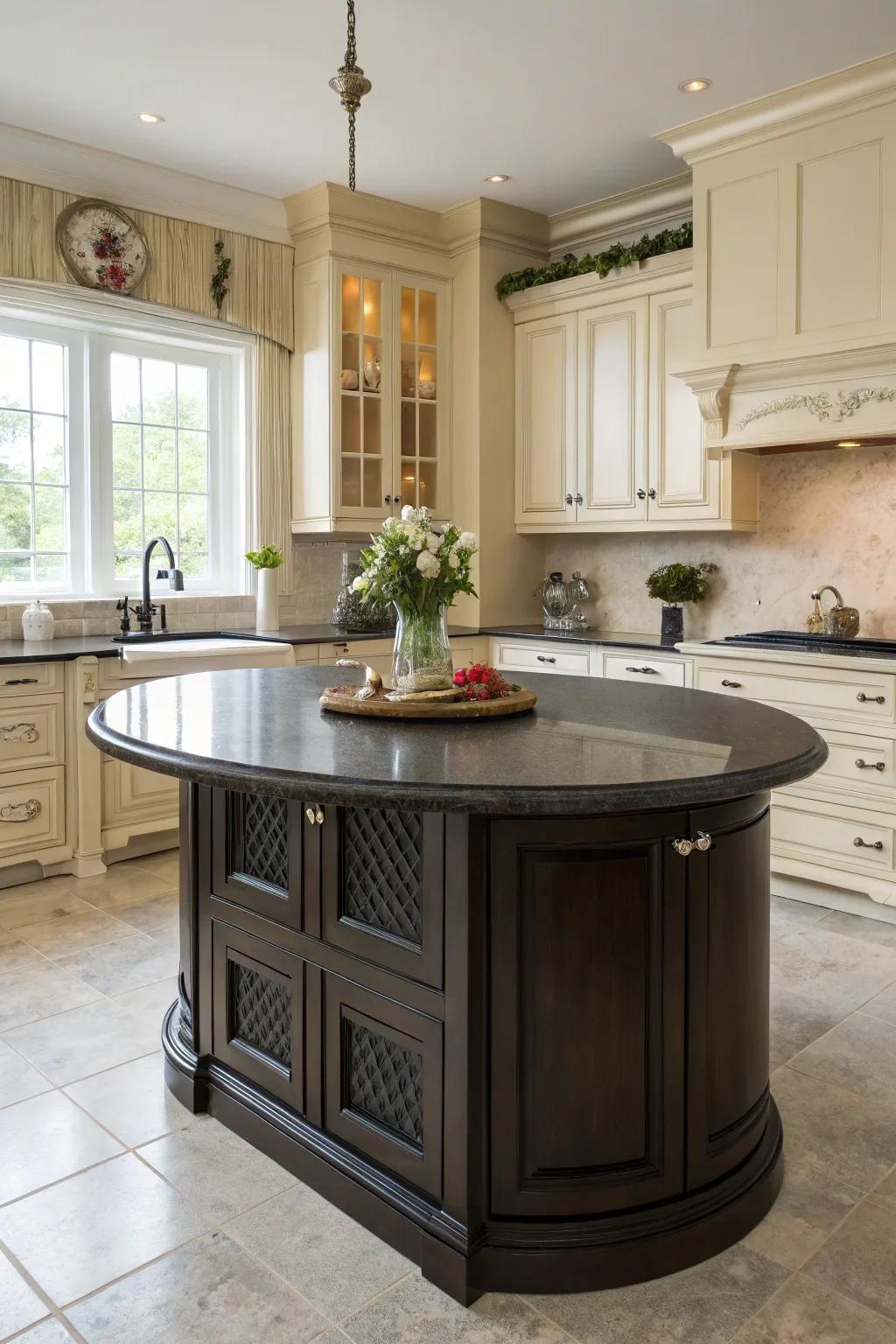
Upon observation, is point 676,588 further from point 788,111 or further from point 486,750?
point 486,750

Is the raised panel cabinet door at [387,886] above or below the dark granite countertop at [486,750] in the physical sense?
below

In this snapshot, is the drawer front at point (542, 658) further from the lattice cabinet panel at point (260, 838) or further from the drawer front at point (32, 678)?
the lattice cabinet panel at point (260, 838)

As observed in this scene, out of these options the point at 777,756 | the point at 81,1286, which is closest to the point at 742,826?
the point at 777,756

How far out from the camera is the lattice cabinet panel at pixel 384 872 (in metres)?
1.80

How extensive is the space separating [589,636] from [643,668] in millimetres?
417

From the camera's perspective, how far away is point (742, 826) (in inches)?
74.0

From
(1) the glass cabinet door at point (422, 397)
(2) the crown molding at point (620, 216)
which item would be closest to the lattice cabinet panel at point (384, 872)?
(1) the glass cabinet door at point (422, 397)

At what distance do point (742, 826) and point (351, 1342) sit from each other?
1079 millimetres

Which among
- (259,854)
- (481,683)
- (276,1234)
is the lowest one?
(276,1234)

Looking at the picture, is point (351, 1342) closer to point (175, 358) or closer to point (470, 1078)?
point (470, 1078)

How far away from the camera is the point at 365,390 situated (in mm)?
4941

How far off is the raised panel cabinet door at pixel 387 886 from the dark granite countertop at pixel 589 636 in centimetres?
252

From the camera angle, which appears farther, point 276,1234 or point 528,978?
point 276,1234

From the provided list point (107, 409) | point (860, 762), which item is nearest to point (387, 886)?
point (860, 762)
